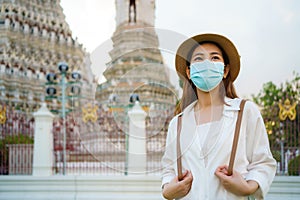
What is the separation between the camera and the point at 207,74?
1.82 meters

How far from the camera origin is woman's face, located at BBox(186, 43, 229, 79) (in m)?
1.89

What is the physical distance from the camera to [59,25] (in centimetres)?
2723

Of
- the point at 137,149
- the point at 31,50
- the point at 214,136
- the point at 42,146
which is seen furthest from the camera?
the point at 31,50

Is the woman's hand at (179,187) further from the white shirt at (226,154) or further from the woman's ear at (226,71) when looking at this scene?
the woman's ear at (226,71)

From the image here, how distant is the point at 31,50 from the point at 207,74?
24636 millimetres

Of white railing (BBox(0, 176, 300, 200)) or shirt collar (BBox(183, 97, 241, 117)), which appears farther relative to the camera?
white railing (BBox(0, 176, 300, 200))

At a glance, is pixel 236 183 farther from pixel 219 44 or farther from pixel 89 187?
pixel 89 187

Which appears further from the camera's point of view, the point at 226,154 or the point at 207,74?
the point at 207,74

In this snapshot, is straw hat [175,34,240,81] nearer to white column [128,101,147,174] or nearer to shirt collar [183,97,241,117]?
shirt collar [183,97,241,117]

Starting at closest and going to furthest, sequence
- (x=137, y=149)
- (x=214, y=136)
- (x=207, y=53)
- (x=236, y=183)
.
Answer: (x=236, y=183) < (x=214, y=136) < (x=207, y=53) < (x=137, y=149)

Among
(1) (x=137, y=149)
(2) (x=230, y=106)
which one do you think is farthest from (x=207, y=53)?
(1) (x=137, y=149)

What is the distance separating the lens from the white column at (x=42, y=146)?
8.54 meters

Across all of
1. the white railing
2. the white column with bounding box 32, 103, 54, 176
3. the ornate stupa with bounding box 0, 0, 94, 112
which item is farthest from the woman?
the ornate stupa with bounding box 0, 0, 94, 112

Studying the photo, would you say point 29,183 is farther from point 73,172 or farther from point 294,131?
point 294,131
